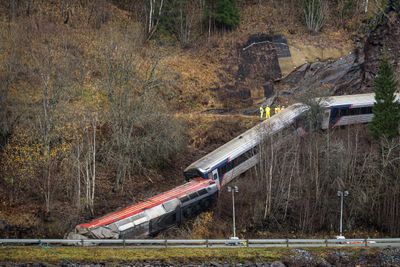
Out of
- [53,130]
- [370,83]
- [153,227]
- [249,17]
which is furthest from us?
[249,17]

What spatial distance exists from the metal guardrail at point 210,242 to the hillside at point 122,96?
103 inches

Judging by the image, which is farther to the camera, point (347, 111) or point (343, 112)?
point (347, 111)

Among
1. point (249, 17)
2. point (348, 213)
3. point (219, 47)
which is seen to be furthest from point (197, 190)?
point (249, 17)

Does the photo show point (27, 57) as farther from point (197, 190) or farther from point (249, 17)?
point (249, 17)

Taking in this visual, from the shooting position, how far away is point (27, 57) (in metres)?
52.2

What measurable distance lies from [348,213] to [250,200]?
6451 millimetres

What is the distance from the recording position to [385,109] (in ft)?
155

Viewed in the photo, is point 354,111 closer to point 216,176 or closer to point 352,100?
point 352,100

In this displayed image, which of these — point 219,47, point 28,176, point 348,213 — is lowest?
point 348,213

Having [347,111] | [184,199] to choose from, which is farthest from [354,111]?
[184,199]

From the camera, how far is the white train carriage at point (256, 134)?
44.2 metres

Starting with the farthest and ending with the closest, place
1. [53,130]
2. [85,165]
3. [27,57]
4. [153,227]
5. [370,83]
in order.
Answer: [370,83], [27,57], [53,130], [85,165], [153,227]

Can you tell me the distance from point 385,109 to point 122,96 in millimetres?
17727

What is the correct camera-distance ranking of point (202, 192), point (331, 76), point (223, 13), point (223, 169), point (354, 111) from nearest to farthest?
point (202, 192)
point (223, 169)
point (354, 111)
point (331, 76)
point (223, 13)
